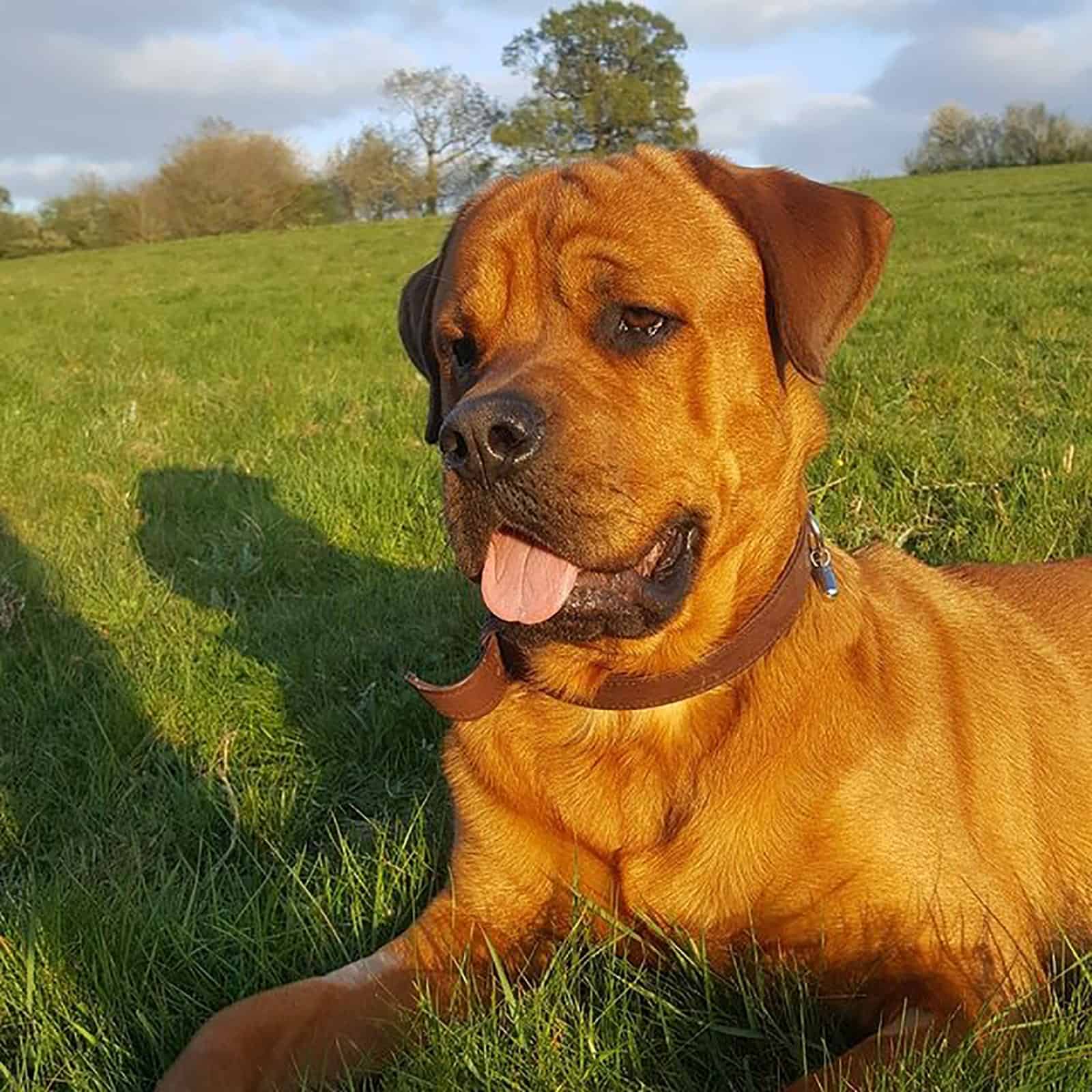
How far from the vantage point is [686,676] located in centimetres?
286

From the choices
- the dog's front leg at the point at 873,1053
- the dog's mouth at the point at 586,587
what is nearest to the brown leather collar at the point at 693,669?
the dog's mouth at the point at 586,587

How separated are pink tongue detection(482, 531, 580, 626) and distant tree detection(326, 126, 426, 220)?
59128 mm

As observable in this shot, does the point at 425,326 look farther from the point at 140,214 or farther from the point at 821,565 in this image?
the point at 140,214

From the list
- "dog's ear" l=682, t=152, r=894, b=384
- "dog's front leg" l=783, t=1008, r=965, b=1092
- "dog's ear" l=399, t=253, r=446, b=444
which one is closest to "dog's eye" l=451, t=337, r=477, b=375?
"dog's ear" l=399, t=253, r=446, b=444

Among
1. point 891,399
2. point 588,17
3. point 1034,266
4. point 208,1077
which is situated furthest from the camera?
point 588,17

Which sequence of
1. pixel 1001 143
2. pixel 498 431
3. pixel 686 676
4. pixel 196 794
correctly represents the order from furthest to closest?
pixel 1001 143 < pixel 196 794 < pixel 686 676 < pixel 498 431

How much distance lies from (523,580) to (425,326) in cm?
110

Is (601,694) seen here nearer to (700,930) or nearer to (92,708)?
(700,930)

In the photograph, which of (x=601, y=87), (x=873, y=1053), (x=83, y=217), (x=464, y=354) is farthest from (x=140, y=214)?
(x=873, y=1053)

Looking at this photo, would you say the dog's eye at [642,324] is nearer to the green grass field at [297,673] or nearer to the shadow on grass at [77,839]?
the green grass field at [297,673]

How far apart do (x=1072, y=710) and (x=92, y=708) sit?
10.4ft

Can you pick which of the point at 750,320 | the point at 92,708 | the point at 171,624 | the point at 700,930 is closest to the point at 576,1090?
the point at 700,930

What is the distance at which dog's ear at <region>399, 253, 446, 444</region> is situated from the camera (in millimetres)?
3568

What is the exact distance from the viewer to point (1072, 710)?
3.50 meters
